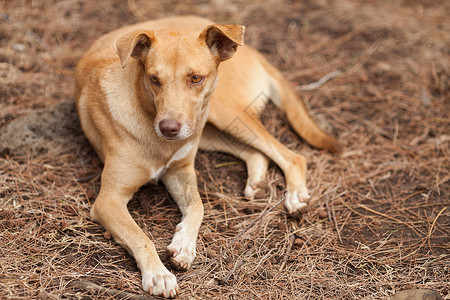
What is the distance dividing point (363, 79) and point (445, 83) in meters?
0.95

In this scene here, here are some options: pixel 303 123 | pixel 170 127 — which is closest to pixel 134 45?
pixel 170 127

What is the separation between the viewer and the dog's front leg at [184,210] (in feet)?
9.91

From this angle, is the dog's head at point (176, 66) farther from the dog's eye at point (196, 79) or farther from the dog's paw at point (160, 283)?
the dog's paw at point (160, 283)

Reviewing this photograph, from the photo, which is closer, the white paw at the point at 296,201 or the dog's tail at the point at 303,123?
the white paw at the point at 296,201

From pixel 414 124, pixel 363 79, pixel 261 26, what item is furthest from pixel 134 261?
pixel 261 26

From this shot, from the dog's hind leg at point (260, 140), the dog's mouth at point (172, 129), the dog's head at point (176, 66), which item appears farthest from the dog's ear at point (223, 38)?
the dog's hind leg at point (260, 140)

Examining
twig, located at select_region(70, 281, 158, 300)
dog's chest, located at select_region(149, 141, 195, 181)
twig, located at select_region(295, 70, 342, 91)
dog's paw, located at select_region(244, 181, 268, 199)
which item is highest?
dog's chest, located at select_region(149, 141, 195, 181)

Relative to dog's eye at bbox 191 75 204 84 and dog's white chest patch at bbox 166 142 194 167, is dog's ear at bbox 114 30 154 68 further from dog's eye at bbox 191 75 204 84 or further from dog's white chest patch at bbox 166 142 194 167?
dog's white chest patch at bbox 166 142 194 167

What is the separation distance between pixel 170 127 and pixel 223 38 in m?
0.77

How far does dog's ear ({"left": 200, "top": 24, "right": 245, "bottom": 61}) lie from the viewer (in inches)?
118

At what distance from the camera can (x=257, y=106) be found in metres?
4.46

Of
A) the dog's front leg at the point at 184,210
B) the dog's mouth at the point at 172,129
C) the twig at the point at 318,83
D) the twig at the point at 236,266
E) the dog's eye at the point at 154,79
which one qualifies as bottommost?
the twig at the point at 318,83

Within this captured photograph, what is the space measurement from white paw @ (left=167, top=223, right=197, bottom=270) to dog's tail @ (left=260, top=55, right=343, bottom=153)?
1730 millimetres

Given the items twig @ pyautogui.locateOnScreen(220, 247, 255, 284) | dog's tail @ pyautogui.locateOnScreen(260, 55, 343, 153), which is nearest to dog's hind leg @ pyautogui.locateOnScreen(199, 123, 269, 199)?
dog's tail @ pyautogui.locateOnScreen(260, 55, 343, 153)
